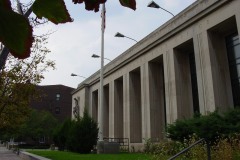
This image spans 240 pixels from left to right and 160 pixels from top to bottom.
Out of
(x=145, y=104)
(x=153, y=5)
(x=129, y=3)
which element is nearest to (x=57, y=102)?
(x=145, y=104)

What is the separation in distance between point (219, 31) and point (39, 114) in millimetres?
58226

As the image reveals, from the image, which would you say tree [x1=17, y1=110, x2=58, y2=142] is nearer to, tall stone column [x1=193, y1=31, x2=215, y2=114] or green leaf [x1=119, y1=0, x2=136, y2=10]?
tall stone column [x1=193, y1=31, x2=215, y2=114]

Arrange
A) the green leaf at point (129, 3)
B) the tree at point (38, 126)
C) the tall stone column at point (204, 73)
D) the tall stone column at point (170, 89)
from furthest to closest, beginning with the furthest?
the tree at point (38, 126)
the tall stone column at point (170, 89)
the tall stone column at point (204, 73)
the green leaf at point (129, 3)

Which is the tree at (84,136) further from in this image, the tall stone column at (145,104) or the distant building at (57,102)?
the distant building at (57,102)

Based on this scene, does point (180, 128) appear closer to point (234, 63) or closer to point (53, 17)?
point (234, 63)

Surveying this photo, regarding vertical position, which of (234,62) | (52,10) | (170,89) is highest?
(234,62)

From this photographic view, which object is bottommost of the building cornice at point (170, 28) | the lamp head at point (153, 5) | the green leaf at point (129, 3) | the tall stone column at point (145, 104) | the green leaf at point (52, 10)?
the green leaf at point (52, 10)

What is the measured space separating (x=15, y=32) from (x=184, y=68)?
A: 30.4 metres

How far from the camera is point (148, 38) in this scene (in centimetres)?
3400

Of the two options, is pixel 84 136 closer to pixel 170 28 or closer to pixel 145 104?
pixel 145 104

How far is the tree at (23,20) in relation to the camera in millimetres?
929

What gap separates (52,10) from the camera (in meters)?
1.07

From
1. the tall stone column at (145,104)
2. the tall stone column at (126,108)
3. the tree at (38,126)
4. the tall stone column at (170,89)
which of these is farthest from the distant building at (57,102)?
the tall stone column at (170,89)

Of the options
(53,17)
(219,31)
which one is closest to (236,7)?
(219,31)
